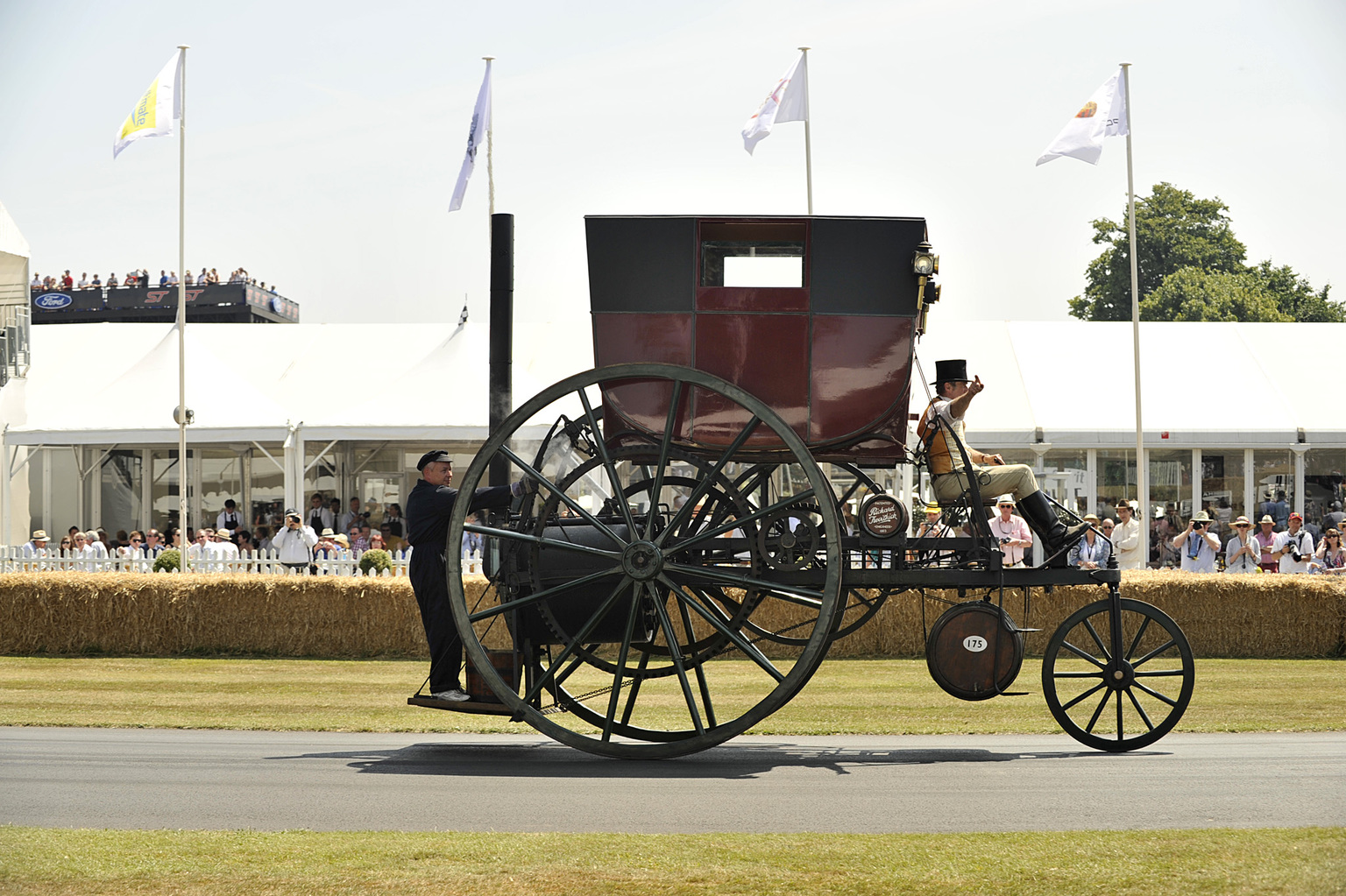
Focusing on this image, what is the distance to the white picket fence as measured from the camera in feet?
54.7

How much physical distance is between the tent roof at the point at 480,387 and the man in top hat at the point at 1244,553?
19.9 feet

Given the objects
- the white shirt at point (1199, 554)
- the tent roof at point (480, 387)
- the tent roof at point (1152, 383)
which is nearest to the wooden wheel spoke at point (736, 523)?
the white shirt at point (1199, 554)

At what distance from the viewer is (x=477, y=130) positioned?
72.1 ft

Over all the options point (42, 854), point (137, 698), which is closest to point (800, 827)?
point (42, 854)

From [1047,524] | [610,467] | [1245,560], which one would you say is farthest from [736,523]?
[1245,560]

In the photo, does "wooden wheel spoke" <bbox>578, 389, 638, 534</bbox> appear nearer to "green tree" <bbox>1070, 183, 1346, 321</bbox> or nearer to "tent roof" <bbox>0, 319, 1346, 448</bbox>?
"tent roof" <bbox>0, 319, 1346, 448</bbox>

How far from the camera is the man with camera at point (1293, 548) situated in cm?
1695

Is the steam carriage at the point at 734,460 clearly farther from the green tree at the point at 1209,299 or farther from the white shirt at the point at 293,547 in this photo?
the green tree at the point at 1209,299

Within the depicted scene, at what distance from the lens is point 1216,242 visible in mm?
62500

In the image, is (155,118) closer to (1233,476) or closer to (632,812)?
(632,812)

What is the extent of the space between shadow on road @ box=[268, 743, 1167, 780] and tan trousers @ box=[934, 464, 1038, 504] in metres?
1.68

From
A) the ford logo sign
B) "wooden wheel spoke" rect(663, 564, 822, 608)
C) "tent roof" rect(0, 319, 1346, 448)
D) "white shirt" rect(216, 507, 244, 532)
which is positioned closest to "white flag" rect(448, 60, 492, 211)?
"tent roof" rect(0, 319, 1346, 448)

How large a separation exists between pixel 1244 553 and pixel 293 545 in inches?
504

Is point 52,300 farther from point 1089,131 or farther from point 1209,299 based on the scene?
point 1209,299
